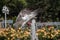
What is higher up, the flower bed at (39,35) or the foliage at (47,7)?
the flower bed at (39,35)

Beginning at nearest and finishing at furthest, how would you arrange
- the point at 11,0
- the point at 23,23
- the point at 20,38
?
the point at 20,38
the point at 23,23
the point at 11,0

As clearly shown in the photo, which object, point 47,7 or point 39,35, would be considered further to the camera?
point 47,7

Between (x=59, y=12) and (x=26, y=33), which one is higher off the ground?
(x=26, y=33)

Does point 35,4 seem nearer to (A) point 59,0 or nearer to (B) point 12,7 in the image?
(A) point 59,0

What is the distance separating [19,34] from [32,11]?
5578mm

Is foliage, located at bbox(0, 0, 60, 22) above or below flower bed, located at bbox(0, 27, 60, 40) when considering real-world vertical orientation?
below

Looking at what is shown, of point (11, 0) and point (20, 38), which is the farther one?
point (11, 0)

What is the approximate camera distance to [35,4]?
1812 cm

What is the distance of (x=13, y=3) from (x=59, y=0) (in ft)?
19.9

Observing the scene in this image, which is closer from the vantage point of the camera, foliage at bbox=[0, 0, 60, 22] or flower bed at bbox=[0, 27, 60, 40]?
flower bed at bbox=[0, 27, 60, 40]

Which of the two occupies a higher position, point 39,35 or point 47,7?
point 39,35

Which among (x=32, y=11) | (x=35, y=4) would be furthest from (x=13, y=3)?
(x=32, y=11)

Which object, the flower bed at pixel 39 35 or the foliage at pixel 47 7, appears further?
the foliage at pixel 47 7

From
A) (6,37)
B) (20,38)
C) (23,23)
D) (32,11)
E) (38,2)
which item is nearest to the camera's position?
(20,38)
